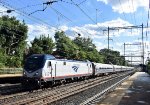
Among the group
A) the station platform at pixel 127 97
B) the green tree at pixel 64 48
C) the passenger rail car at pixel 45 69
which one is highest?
the green tree at pixel 64 48

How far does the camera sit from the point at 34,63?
31703 millimetres

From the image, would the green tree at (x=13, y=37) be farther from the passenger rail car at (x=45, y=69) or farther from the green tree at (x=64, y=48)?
the passenger rail car at (x=45, y=69)

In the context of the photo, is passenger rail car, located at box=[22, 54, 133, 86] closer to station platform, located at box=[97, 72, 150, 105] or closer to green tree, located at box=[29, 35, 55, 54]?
station platform, located at box=[97, 72, 150, 105]

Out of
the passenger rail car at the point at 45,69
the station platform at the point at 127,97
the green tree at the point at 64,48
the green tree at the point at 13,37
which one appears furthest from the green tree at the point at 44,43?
the station platform at the point at 127,97

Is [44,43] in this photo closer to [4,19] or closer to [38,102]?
[4,19]

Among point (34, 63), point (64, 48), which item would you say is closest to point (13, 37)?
point (64, 48)

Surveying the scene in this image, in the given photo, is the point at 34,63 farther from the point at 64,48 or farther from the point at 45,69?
the point at 64,48

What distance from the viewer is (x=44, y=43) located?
325 feet

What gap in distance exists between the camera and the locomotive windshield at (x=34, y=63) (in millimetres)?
31438

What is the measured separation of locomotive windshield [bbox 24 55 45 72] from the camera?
103 feet

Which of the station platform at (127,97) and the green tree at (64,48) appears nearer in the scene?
the station platform at (127,97)

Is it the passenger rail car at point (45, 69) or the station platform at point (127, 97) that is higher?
the passenger rail car at point (45, 69)

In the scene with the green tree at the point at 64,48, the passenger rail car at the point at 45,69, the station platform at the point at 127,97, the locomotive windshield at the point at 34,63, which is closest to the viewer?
the station platform at the point at 127,97

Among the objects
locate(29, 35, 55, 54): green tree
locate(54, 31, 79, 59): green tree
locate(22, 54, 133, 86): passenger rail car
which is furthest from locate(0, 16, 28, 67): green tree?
locate(22, 54, 133, 86): passenger rail car
